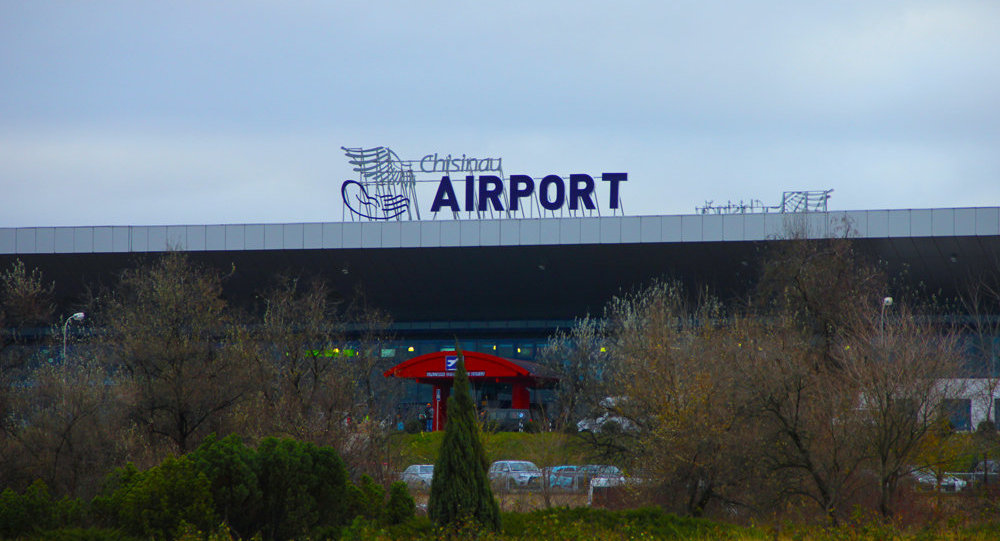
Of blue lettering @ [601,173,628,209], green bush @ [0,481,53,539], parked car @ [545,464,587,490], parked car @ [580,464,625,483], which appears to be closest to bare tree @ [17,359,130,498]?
green bush @ [0,481,53,539]

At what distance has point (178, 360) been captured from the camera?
23703 millimetres

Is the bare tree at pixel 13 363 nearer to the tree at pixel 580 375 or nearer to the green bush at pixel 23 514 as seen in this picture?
the green bush at pixel 23 514

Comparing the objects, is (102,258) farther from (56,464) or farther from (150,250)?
(56,464)

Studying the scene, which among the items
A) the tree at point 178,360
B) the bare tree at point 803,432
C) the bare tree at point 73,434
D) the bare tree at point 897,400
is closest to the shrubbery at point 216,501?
the bare tree at point 73,434

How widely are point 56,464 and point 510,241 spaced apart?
982 inches

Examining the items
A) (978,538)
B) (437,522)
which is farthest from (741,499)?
(437,522)

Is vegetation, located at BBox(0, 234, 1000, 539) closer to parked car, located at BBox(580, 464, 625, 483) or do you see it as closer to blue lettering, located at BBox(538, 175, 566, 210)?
parked car, located at BBox(580, 464, 625, 483)

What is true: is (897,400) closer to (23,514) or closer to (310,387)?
(310,387)

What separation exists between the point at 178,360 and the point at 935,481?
665 inches

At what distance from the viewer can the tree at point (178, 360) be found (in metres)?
23.1

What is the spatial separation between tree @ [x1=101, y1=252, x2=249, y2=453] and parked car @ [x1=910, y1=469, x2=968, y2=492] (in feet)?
49.2

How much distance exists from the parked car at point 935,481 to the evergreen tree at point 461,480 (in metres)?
9.24

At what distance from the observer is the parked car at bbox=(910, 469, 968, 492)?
20266 mm

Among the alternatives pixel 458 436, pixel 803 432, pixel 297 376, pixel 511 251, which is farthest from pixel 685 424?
pixel 511 251
